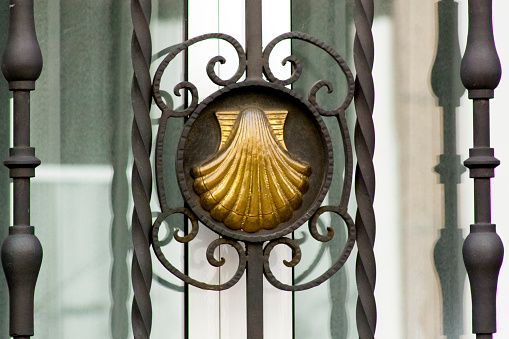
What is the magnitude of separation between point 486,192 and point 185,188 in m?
0.43

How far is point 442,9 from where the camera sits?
1314 mm

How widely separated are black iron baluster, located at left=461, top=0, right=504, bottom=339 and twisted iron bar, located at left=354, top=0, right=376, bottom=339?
137 mm

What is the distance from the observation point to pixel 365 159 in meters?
1.22

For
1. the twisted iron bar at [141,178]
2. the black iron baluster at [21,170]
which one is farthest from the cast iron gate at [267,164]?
the black iron baluster at [21,170]

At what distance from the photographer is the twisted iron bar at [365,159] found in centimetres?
121

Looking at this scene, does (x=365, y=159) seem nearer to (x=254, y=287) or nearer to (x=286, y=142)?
(x=286, y=142)

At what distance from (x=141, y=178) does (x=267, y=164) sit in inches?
6.9

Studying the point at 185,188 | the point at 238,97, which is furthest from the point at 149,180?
the point at 238,97

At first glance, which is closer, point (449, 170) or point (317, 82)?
point (317, 82)

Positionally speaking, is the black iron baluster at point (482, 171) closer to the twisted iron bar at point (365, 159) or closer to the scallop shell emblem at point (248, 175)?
the twisted iron bar at point (365, 159)

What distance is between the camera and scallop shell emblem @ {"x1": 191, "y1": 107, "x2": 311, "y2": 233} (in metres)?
1.20

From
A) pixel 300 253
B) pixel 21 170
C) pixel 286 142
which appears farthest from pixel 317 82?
pixel 21 170

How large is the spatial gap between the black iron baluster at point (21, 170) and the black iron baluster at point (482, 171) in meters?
0.60

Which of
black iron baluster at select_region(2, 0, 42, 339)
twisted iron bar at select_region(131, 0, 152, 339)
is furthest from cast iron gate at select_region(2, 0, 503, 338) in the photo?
black iron baluster at select_region(2, 0, 42, 339)
